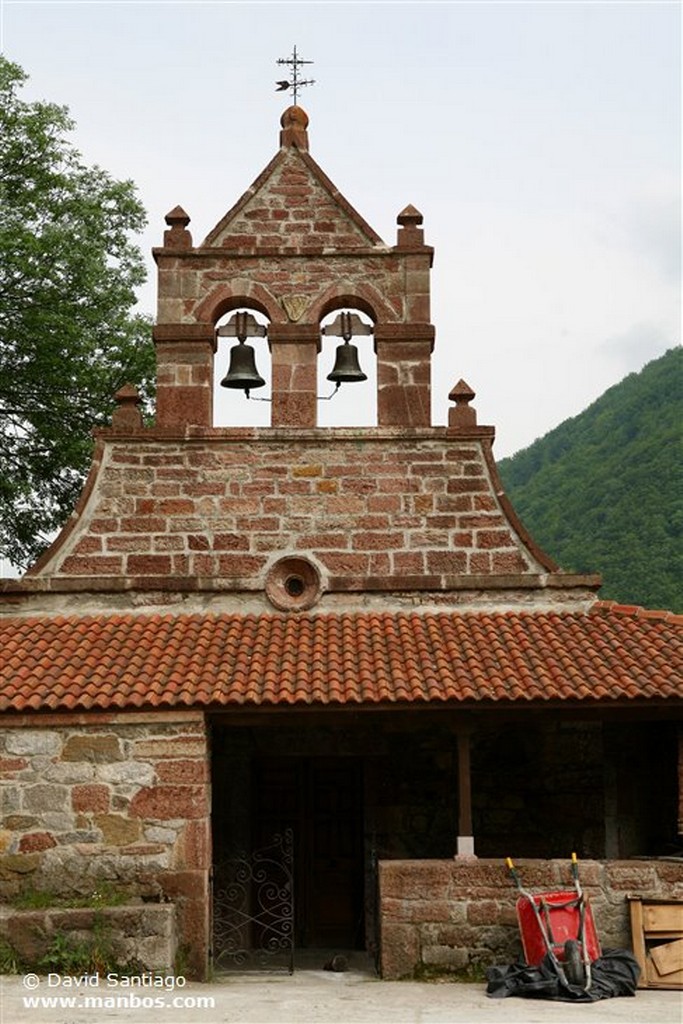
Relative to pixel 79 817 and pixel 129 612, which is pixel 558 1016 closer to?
pixel 79 817

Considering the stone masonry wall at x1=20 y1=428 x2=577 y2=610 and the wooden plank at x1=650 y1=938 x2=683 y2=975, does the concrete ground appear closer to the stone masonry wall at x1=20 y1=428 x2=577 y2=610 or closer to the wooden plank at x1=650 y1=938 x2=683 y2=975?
the wooden plank at x1=650 y1=938 x2=683 y2=975

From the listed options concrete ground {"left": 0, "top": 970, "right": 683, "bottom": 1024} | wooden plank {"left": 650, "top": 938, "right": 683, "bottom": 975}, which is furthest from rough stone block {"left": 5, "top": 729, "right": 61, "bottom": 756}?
wooden plank {"left": 650, "top": 938, "right": 683, "bottom": 975}

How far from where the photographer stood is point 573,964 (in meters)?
9.53

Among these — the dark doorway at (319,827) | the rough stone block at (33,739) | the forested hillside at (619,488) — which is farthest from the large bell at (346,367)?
the forested hillside at (619,488)

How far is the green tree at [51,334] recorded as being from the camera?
67.5ft

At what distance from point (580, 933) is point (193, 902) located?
297cm

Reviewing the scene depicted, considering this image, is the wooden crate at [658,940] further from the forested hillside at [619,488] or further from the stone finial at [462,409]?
the forested hillside at [619,488]

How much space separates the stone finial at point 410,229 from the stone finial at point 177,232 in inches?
82.2

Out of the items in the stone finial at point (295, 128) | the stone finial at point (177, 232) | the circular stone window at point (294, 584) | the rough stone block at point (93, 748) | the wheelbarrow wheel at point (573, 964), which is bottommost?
the wheelbarrow wheel at point (573, 964)

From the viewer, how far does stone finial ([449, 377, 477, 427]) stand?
1295cm

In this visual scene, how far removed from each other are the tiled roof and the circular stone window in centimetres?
16

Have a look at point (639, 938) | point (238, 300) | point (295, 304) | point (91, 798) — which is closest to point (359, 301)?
point (295, 304)

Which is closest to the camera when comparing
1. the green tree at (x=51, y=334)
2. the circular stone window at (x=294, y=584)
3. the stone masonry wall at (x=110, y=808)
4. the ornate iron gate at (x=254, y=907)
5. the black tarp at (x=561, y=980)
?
the black tarp at (x=561, y=980)

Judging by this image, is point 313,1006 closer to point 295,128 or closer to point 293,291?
point 293,291
